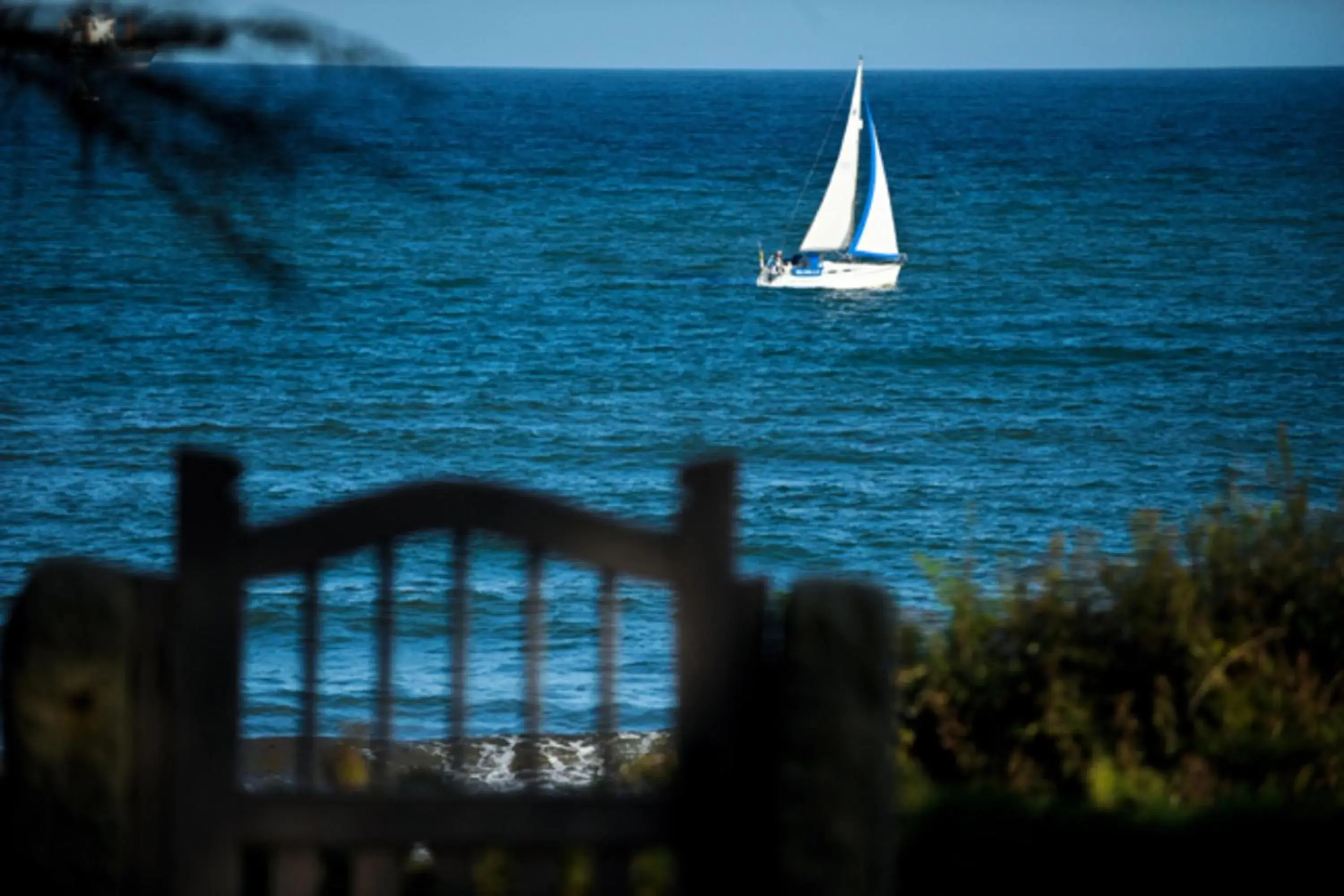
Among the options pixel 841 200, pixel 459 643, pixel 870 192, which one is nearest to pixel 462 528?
pixel 459 643

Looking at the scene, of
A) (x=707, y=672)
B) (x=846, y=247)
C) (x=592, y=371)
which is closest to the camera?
(x=707, y=672)

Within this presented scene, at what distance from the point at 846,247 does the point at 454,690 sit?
5920cm

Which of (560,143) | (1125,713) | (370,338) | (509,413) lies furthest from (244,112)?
(560,143)

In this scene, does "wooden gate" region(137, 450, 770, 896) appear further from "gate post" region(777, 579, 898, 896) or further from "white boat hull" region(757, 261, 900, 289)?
"white boat hull" region(757, 261, 900, 289)

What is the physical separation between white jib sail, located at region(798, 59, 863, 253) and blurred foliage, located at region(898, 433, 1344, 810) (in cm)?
5198

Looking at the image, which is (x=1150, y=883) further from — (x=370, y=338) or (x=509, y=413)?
(x=370, y=338)

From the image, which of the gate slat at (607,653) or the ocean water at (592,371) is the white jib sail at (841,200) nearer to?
the ocean water at (592,371)

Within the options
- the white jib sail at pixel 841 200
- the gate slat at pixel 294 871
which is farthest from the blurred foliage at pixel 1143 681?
the white jib sail at pixel 841 200

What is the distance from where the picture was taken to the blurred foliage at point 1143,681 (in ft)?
19.3

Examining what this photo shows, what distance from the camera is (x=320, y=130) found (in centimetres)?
516

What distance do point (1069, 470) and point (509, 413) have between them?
13225mm

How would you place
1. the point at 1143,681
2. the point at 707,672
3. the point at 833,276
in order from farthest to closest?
the point at 833,276
the point at 1143,681
the point at 707,672

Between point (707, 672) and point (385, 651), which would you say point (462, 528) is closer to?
point (385, 651)

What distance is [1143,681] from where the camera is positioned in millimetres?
6082
